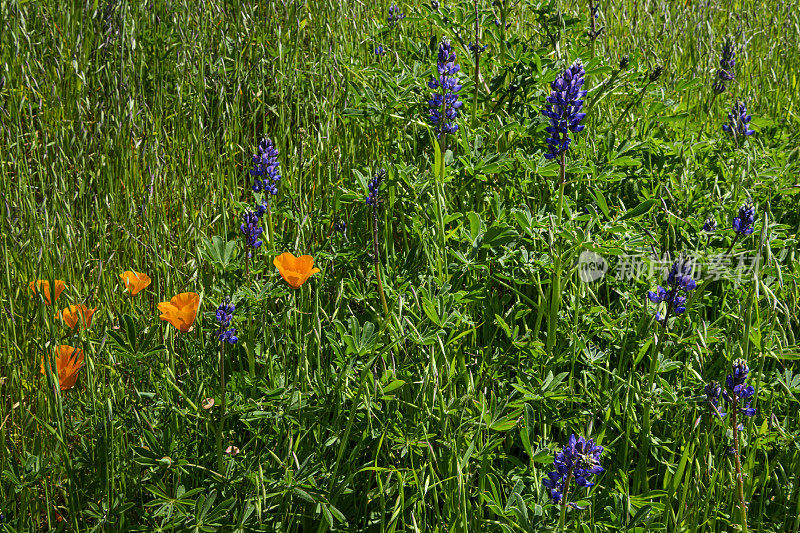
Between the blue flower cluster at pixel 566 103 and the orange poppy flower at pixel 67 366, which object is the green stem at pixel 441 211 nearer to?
the blue flower cluster at pixel 566 103

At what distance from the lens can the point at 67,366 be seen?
147cm

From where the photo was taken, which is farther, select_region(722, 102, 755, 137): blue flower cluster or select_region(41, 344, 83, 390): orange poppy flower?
select_region(722, 102, 755, 137): blue flower cluster

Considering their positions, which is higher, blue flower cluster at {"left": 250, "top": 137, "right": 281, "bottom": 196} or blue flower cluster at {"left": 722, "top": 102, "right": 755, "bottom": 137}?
blue flower cluster at {"left": 722, "top": 102, "right": 755, "bottom": 137}

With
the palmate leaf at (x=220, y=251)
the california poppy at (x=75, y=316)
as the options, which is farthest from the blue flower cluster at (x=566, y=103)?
the california poppy at (x=75, y=316)

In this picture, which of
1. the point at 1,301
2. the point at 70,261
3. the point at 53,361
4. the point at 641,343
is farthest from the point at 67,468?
the point at 641,343

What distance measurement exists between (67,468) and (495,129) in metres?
1.55

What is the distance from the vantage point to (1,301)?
5.76ft

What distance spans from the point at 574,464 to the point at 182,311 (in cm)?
90

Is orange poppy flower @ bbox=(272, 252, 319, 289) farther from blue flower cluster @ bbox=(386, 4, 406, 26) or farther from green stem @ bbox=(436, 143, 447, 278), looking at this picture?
blue flower cluster @ bbox=(386, 4, 406, 26)

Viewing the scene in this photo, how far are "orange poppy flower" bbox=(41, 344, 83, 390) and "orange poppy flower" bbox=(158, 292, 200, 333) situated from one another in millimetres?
216

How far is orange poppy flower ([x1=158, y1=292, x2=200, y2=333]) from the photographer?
1.47m

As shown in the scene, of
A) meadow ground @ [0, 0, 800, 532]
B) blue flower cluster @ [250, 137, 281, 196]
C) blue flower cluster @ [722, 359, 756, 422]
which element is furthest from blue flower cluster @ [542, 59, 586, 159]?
blue flower cluster @ [250, 137, 281, 196]

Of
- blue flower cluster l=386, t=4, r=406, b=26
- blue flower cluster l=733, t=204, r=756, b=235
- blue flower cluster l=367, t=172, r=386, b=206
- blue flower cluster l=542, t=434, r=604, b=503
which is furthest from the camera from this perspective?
blue flower cluster l=386, t=4, r=406, b=26
